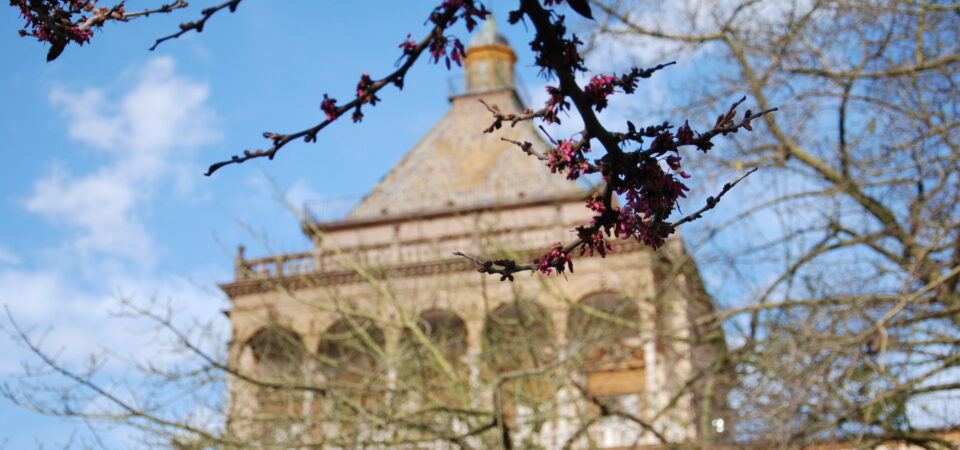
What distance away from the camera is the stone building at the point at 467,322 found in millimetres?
14359

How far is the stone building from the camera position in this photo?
14.4m

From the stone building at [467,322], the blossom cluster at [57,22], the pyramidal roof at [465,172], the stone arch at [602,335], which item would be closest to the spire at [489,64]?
the stone building at [467,322]

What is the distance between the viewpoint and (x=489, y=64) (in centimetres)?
3700

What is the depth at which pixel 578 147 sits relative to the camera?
2432 millimetres

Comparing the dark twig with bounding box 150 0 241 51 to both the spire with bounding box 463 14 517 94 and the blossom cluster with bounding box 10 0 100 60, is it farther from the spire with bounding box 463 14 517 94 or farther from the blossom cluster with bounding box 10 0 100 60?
the spire with bounding box 463 14 517 94

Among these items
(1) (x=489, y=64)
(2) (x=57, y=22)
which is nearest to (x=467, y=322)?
(1) (x=489, y=64)

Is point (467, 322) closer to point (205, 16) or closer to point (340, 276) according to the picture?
point (340, 276)

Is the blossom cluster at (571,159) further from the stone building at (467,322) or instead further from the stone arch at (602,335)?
the stone arch at (602,335)

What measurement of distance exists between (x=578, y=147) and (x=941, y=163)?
953 cm

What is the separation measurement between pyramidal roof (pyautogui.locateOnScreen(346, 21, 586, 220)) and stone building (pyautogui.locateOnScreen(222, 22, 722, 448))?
2.7 inches

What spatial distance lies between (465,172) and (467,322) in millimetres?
7344

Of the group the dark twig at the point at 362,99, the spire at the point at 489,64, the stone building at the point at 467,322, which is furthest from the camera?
the spire at the point at 489,64

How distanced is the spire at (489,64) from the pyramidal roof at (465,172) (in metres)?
0.23

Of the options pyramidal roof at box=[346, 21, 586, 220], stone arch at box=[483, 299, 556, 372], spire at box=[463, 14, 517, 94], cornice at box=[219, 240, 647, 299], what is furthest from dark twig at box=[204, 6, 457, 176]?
spire at box=[463, 14, 517, 94]
